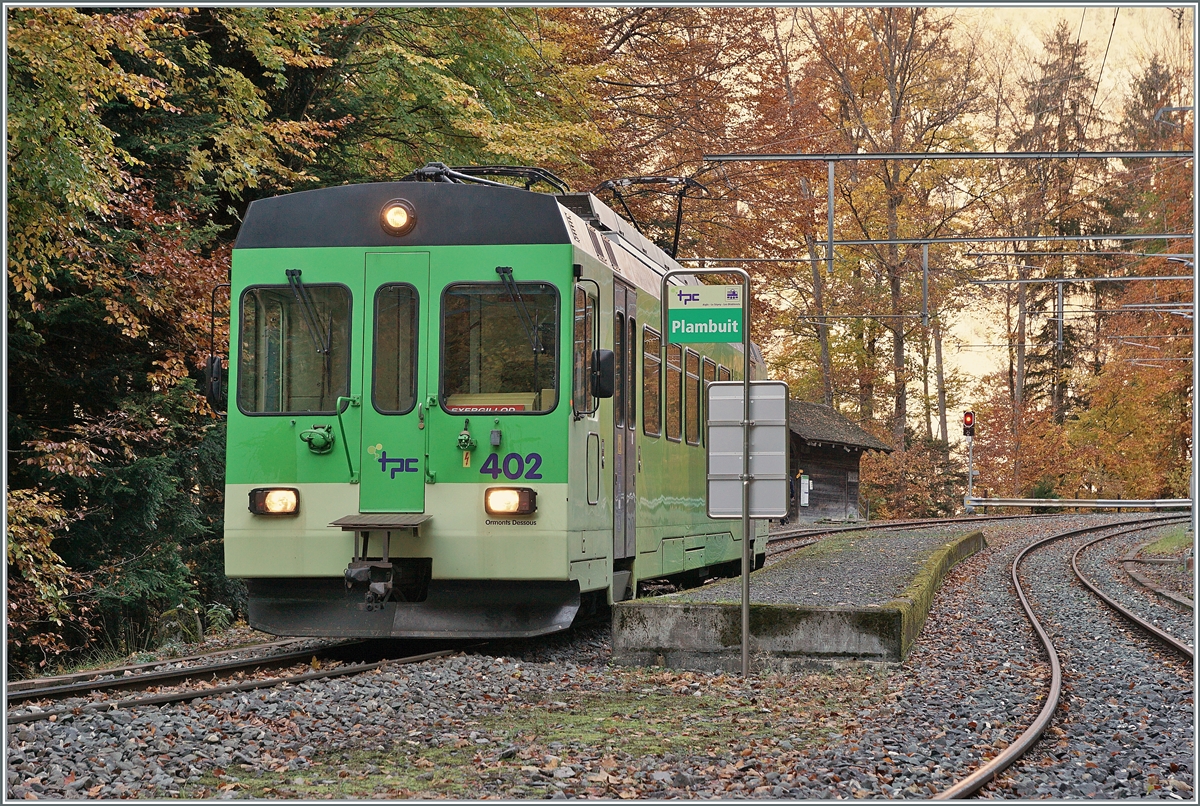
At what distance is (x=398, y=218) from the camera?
31.4 feet

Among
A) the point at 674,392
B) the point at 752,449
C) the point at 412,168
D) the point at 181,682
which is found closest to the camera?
the point at 181,682

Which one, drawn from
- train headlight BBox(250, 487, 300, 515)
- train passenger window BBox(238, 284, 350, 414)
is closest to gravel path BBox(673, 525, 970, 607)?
train headlight BBox(250, 487, 300, 515)

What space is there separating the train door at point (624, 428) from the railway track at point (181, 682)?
180 centimetres

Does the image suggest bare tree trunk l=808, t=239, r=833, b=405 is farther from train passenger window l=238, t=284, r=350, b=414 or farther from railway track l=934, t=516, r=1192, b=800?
train passenger window l=238, t=284, r=350, b=414

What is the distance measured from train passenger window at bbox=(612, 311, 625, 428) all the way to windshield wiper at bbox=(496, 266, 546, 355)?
1.26 meters

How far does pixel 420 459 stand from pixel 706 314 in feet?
7.27

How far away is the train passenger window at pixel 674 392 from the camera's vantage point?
1242 centimetres

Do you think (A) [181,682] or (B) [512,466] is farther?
(B) [512,466]

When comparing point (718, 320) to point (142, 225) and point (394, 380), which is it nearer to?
point (394, 380)

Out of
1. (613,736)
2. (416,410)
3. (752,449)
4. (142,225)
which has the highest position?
(142,225)

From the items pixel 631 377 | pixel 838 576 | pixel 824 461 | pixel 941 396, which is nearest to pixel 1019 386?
Result: pixel 941 396

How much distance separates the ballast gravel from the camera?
5.64 meters

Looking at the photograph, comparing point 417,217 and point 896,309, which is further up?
point 896,309

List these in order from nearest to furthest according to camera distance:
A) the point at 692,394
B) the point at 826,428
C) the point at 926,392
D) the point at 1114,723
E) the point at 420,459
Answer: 1. the point at 1114,723
2. the point at 420,459
3. the point at 692,394
4. the point at 826,428
5. the point at 926,392
